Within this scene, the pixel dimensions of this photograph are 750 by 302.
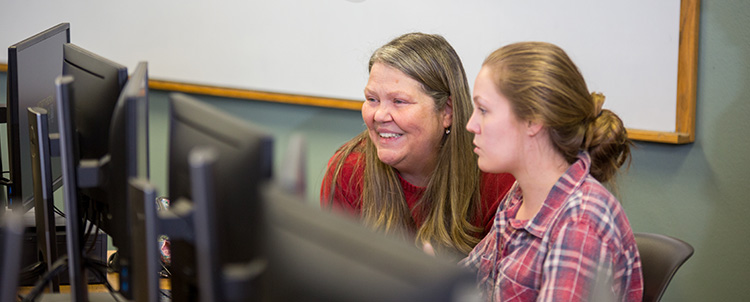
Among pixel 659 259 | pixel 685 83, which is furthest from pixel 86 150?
pixel 685 83

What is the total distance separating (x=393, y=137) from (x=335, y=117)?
1.18m

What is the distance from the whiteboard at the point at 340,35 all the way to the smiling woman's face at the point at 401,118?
2.41 ft

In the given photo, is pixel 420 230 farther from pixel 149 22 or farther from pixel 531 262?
pixel 149 22

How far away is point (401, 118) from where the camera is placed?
168cm

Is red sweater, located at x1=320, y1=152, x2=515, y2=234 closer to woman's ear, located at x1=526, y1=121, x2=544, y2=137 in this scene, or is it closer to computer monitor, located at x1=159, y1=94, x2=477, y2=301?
woman's ear, located at x1=526, y1=121, x2=544, y2=137

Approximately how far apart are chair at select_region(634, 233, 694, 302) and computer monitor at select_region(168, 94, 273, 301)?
860 millimetres

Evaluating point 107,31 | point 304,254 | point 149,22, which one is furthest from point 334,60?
point 304,254

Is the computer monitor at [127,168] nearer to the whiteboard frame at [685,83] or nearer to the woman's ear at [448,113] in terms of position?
the woman's ear at [448,113]

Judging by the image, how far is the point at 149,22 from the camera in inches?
125

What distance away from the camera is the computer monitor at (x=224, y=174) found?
0.74 meters

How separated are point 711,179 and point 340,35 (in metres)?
1.39

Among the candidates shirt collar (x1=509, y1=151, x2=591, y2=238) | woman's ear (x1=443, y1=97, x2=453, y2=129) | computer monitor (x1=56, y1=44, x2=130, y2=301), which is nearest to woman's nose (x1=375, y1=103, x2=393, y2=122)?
woman's ear (x1=443, y1=97, x2=453, y2=129)

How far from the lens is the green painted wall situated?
6.51 feet

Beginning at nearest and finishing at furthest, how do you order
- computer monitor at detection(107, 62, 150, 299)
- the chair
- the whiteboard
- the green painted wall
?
computer monitor at detection(107, 62, 150, 299) → the chair → the green painted wall → the whiteboard
